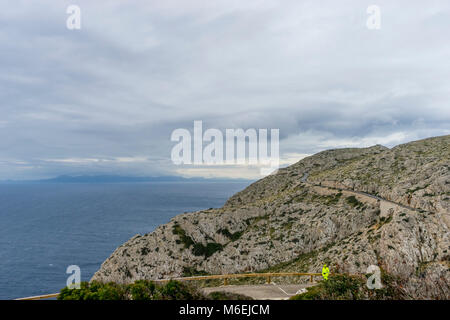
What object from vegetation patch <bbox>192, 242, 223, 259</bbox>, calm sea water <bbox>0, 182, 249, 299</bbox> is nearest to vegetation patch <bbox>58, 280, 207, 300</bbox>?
vegetation patch <bbox>192, 242, 223, 259</bbox>

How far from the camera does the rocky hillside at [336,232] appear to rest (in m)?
38.7

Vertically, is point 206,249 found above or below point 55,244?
above

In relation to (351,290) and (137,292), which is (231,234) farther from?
(137,292)

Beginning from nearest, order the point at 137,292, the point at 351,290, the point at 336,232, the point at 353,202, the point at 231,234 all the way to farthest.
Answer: the point at 137,292
the point at 351,290
the point at 336,232
the point at 353,202
the point at 231,234

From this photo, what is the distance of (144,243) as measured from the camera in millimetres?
63875

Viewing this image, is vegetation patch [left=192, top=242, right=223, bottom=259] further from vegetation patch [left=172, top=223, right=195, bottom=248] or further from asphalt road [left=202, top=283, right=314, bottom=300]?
asphalt road [left=202, top=283, right=314, bottom=300]

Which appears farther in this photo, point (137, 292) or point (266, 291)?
point (266, 291)

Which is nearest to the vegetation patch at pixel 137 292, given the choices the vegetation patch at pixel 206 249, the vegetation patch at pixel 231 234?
the vegetation patch at pixel 206 249

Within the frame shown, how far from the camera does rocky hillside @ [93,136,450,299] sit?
38.7 m

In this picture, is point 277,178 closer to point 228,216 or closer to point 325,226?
point 228,216

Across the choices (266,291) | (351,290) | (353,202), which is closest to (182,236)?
(353,202)

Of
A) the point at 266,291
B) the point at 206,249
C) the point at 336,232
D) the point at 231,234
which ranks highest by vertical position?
the point at 266,291

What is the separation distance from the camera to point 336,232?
5541 centimetres

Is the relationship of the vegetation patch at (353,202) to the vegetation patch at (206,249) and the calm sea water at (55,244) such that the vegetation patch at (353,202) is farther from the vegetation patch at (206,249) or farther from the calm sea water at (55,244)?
the calm sea water at (55,244)
